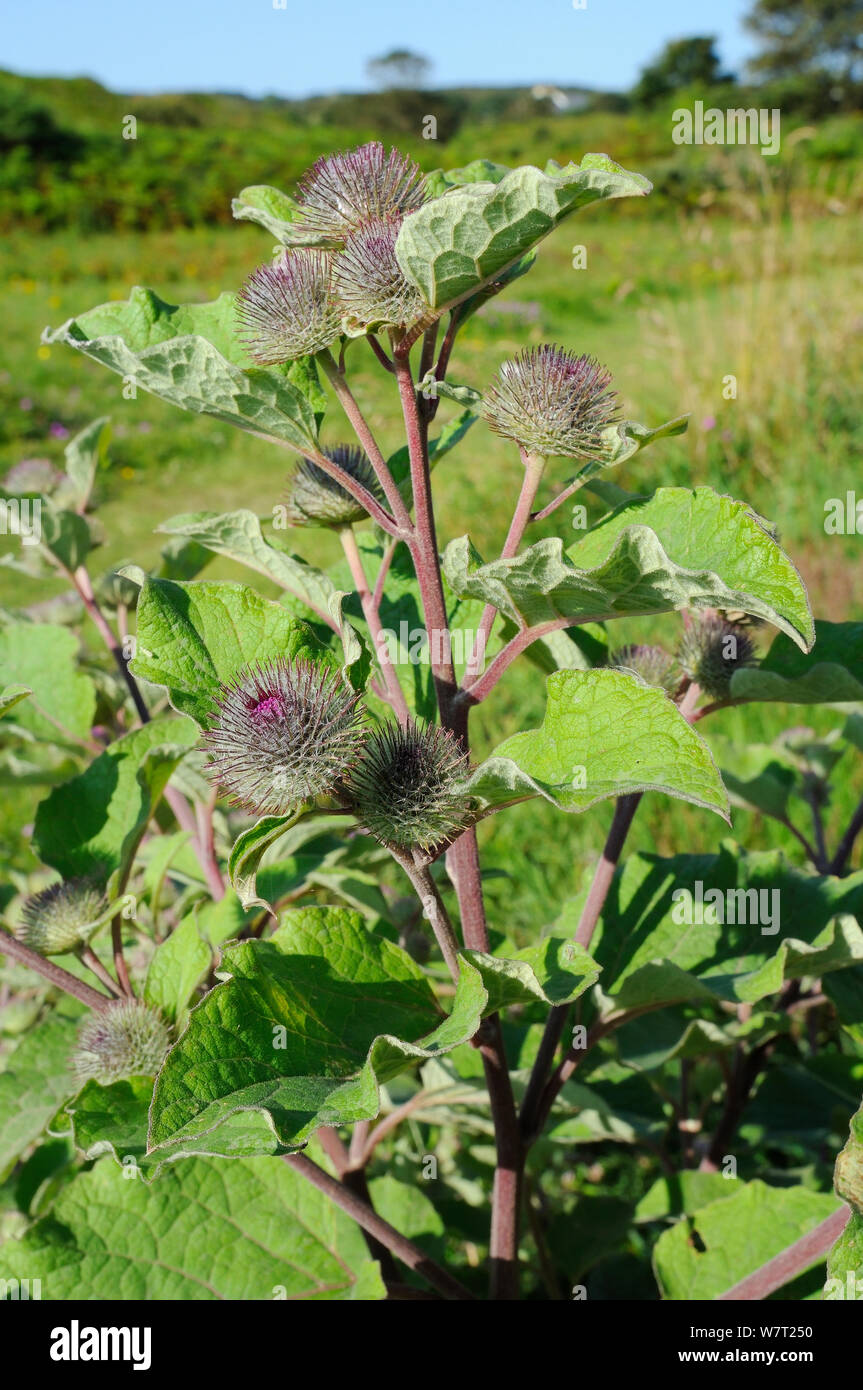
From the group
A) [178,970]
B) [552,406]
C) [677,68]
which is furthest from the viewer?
[677,68]

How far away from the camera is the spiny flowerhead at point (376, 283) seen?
1.04m

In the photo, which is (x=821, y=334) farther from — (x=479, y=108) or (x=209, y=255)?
(x=479, y=108)

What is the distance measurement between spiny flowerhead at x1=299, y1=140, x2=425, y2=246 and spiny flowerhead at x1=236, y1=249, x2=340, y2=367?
4cm

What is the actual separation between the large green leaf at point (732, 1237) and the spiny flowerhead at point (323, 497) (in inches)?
43.1

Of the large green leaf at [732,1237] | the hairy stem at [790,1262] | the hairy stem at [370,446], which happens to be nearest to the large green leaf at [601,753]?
the hairy stem at [370,446]

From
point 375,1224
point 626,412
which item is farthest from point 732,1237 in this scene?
point 626,412

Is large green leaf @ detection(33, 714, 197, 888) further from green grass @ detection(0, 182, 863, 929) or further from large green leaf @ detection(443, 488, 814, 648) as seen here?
green grass @ detection(0, 182, 863, 929)

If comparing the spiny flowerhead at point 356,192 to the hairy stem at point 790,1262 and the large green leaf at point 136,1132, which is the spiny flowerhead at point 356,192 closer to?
the large green leaf at point 136,1132

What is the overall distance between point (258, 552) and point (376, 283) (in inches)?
14.7

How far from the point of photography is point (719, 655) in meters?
1.42

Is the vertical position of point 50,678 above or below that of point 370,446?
below

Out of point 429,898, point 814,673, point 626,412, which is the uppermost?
point 626,412

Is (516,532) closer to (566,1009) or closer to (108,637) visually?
(566,1009)

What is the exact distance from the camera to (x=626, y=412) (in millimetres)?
6285
